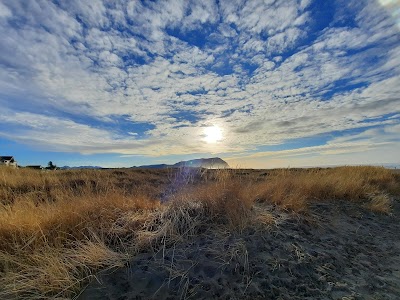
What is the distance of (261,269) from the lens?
349cm

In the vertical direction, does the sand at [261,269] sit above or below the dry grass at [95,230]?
below

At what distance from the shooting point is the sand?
10.2ft

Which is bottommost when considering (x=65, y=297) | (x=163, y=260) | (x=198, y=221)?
(x=65, y=297)

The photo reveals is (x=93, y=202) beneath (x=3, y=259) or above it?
above

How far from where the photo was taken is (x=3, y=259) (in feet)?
11.6

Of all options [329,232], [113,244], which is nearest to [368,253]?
[329,232]

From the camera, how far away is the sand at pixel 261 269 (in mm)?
3107

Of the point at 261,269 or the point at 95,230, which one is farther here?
the point at 95,230

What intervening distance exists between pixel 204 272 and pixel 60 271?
1.58 m

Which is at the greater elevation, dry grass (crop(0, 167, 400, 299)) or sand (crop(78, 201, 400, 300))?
dry grass (crop(0, 167, 400, 299))

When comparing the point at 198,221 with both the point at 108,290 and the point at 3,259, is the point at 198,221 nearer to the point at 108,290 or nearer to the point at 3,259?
the point at 108,290

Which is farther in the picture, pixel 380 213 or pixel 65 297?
pixel 380 213

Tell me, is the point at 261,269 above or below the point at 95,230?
below

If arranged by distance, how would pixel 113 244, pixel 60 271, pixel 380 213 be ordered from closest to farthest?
1. pixel 60 271
2. pixel 113 244
3. pixel 380 213
